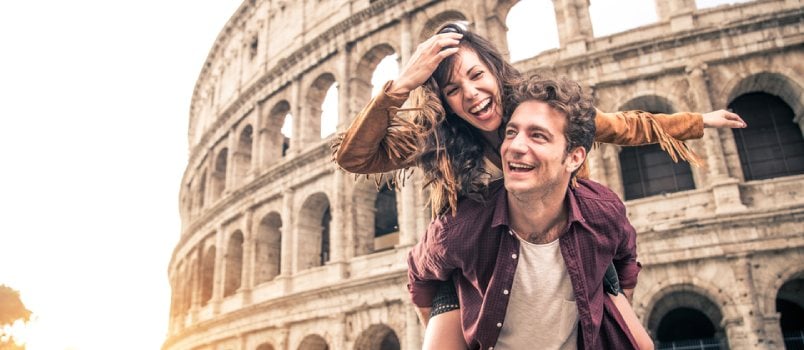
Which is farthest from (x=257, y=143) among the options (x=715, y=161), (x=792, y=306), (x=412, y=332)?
(x=792, y=306)

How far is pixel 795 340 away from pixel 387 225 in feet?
35.0

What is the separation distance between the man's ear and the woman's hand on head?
602 mm

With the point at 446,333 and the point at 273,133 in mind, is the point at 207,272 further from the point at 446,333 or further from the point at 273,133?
the point at 446,333

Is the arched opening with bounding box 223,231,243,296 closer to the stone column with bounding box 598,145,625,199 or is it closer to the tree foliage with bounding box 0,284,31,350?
the stone column with bounding box 598,145,625,199

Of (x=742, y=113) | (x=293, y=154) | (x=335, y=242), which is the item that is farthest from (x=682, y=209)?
(x=293, y=154)

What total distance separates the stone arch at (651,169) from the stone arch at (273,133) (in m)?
11.0

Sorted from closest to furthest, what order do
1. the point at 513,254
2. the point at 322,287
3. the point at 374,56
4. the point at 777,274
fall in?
the point at 513,254
the point at 777,274
the point at 322,287
the point at 374,56

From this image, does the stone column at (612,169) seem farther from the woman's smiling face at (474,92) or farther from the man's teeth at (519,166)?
the man's teeth at (519,166)

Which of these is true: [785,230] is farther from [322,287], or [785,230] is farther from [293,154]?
[293,154]

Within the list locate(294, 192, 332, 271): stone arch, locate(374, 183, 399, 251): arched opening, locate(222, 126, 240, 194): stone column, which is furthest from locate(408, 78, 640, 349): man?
locate(222, 126, 240, 194): stone column

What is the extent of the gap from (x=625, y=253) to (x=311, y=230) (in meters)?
14.4

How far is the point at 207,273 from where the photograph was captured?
21.2 meters

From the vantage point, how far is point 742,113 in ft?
39.4

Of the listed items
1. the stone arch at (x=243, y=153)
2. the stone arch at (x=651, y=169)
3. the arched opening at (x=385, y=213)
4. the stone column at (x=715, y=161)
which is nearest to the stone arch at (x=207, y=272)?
the stone arch at (x=243, y=153)
